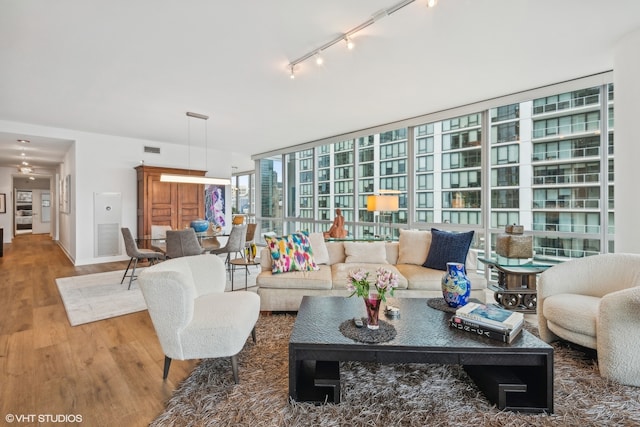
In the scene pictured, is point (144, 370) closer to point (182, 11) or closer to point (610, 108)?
point (182, 11)

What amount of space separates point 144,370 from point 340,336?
1.52 metres

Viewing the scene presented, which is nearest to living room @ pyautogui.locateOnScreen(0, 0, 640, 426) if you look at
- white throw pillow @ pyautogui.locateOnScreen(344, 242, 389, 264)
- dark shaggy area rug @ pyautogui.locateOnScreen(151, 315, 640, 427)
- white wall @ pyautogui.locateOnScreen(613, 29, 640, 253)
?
white wall @ pyautogui.locateOnScreen(613, 29, 640, 253)

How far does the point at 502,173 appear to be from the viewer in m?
4.43

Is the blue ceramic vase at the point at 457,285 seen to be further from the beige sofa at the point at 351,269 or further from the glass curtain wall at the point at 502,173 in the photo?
the glass curtain wall at the point at 502,173

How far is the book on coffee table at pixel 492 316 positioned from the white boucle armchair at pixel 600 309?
0.63 metres

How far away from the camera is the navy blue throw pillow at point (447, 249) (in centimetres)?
347

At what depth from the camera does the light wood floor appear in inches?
72.6

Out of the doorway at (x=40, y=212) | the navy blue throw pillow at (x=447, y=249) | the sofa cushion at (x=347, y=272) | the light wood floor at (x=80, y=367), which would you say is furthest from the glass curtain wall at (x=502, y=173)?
the doorway at (x=40, y=212)

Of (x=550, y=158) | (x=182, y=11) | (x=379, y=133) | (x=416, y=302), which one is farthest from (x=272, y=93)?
(x=550, y=158)

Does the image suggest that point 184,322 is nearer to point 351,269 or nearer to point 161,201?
point 351,269

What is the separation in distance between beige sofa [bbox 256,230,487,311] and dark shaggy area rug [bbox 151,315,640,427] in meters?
0.99

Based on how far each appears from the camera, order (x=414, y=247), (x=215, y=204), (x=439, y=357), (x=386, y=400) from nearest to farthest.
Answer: (x=439, y=357)
(x=386, y=400)
(x=414, y=247)
(x=215, y=204)

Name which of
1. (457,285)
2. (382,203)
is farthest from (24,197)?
(457,285)

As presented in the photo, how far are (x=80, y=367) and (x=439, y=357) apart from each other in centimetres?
256
